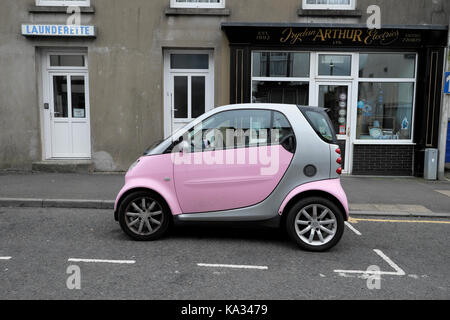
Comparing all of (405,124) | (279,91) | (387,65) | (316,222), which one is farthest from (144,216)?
(405,124)

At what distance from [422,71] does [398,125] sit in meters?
1.51

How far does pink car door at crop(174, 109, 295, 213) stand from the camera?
15.5 ft

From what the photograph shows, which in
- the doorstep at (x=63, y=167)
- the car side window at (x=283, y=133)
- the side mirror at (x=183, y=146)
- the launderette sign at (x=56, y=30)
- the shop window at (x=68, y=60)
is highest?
the launderette sign at (x=56, y=30)

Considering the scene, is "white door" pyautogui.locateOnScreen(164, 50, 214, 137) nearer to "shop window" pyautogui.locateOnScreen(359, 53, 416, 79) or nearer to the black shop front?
the black shop front

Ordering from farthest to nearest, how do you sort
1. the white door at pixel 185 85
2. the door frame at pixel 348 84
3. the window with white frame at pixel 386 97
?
the white door at pixel 185 85
the window with white frame at pixel 386 97
the door frame at pixel 348 84

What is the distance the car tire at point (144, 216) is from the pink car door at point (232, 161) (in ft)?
0.96

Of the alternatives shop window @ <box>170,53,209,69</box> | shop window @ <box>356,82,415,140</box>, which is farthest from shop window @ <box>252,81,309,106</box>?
→ shop window @ <box>356,82,415,140</box>

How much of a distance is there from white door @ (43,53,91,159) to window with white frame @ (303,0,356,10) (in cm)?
625

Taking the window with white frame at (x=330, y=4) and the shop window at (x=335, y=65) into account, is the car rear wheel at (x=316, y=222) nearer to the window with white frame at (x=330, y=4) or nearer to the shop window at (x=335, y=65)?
the shop window at (x=335, y=65)

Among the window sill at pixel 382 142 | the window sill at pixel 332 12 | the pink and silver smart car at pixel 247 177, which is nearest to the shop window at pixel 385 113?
the window sill at pixel 382 142

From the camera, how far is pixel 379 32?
31.6 feet

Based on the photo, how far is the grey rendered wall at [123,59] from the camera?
979 cm

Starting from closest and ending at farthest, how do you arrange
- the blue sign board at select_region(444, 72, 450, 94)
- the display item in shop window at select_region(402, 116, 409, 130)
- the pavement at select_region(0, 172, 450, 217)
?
the pavement at select_region(0, 172, 450, 217) → the blue sign board at select_region(444, 72, 450, 94) → the display item in shop window at select_region(402, 116, 409, 130)

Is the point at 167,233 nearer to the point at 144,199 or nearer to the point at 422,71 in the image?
the point at 144,199
